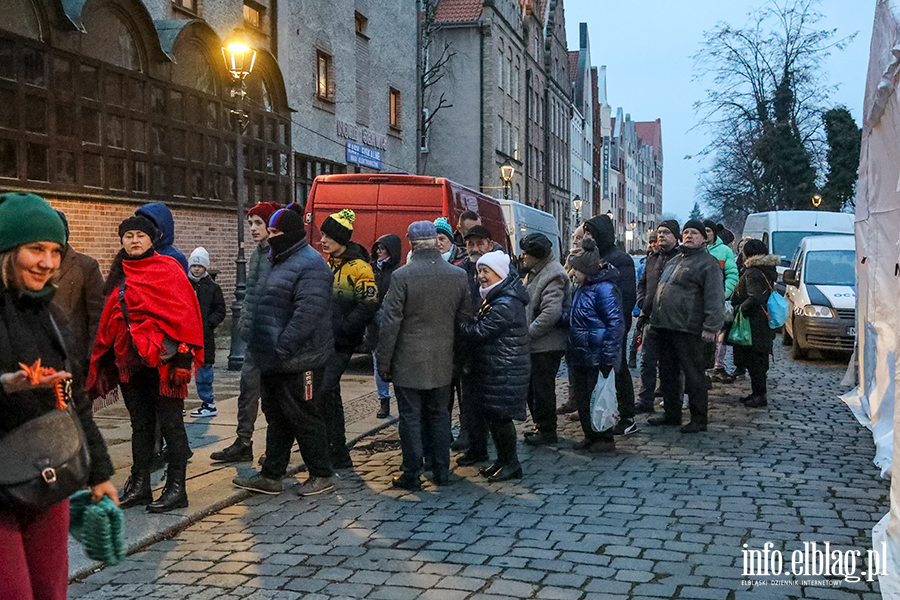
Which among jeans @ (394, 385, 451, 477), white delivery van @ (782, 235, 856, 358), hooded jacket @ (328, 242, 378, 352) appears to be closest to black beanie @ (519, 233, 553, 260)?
hooded jacket @ (328, 242, 378, 352)

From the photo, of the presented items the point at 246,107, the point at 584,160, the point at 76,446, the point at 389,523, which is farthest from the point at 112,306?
Answer: the point at 584,160

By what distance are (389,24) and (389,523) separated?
75.5ft

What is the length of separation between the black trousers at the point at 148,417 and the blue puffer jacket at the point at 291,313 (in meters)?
0.61

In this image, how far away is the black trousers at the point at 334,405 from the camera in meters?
7.12

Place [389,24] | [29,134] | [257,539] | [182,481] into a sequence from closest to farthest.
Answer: [257,539]
[182,481]
[29,134]
[389,24]

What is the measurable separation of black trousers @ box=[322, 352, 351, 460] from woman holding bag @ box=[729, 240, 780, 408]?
4.87 meters

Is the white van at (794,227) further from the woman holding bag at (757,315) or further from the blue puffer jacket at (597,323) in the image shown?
the blue puffer jacket at (597,323)

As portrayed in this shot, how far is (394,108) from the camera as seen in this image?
28156mm

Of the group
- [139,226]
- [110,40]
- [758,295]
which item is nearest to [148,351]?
[139,226]

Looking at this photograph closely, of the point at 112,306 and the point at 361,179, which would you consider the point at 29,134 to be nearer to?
the point at 361,179

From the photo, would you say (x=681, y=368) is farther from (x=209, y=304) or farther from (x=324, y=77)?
(x=324, y=77)

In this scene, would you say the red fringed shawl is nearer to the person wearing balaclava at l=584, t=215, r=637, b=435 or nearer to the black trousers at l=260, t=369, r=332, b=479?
the black trousers at l=260, t=369, r=332, b=479

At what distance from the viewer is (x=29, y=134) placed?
12.6 meters

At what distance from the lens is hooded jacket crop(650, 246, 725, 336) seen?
28.1 ft
